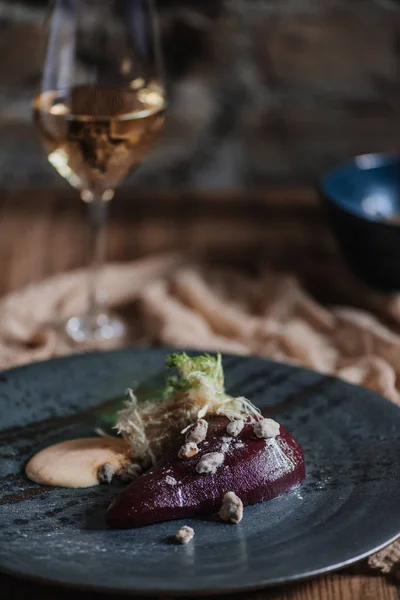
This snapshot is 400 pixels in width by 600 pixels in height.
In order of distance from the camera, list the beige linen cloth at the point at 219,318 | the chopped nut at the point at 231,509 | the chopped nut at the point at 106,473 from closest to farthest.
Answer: the chopped nut at the point at 231,509
the chopped nut at the point at 106,473
the beige linen cloth at the point at 219,318

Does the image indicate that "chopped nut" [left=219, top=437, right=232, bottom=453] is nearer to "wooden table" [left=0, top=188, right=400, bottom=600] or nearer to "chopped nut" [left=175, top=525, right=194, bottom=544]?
"chopped nut" [left=175, top=525, right=194, bottom=544]

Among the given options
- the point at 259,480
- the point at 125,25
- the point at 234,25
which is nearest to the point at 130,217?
the point at 234,25

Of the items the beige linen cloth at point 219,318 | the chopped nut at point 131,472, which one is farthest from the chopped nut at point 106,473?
the beige linen cloth at point 219,318

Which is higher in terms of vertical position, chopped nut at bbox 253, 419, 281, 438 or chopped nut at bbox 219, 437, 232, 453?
chopped nut at bbox 253, 419, 281, 438

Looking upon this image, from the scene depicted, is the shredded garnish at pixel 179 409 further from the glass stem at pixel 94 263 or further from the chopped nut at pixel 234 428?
the glass stem at pixel 94 263

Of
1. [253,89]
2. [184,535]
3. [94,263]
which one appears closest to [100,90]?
[94,263]

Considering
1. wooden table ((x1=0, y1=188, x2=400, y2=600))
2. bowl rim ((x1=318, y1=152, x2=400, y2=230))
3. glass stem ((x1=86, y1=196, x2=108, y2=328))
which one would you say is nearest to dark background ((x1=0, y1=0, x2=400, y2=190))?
wooden table ((x1=0, y1=188, x2=400, y2=600))

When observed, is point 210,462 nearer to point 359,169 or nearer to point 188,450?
point 188,450
